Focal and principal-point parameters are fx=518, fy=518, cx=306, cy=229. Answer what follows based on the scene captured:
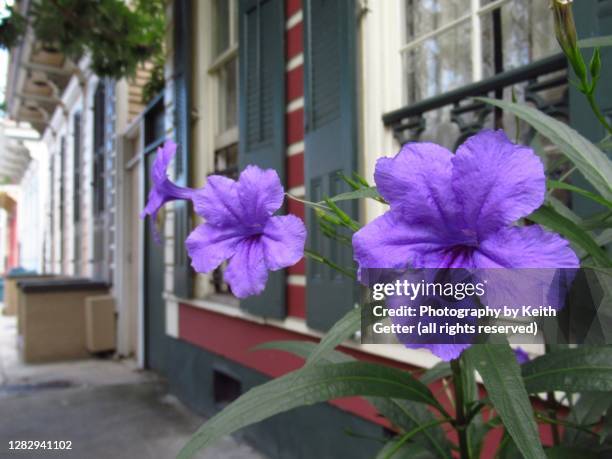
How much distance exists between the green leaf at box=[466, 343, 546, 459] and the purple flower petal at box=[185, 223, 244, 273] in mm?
307

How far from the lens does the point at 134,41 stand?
4.46 meters

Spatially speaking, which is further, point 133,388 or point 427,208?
point 133,388

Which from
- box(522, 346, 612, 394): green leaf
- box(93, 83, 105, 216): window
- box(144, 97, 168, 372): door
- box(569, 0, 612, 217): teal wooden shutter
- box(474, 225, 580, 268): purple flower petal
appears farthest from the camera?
box(93, 83, 105, 216): window

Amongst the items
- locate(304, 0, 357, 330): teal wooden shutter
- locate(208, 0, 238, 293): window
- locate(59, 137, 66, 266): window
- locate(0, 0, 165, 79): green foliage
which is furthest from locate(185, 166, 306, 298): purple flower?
locate(59, 137, 66, 266): window

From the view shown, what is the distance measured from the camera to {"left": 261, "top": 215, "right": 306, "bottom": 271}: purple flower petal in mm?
558

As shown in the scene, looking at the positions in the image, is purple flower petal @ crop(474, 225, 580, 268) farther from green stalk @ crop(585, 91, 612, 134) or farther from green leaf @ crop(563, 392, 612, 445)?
green leaf @ crop(563, 392, 612, 445)

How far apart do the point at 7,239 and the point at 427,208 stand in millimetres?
35427

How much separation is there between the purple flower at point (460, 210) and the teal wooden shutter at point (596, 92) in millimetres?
1277

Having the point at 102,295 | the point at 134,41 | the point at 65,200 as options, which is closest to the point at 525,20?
the point at 134,41

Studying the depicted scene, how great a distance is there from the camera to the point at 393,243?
434mm

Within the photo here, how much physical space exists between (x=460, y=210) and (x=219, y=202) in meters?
0.29

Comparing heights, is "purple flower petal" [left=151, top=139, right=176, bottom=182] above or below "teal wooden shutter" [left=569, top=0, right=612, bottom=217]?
below

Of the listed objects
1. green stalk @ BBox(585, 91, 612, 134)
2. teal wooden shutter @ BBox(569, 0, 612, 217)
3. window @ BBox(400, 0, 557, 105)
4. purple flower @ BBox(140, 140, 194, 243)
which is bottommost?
purple flower @ BBox(140, 140, 194, 243)

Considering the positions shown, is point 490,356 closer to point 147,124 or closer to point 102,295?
point 147,124
